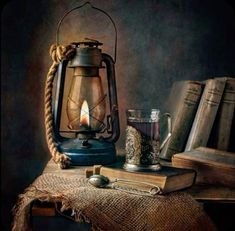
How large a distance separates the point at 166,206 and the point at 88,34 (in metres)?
0.88

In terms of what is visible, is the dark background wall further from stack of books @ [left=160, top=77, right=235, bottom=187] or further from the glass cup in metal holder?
the glass cup in metal holder

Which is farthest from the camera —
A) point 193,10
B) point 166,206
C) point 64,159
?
point 193,10

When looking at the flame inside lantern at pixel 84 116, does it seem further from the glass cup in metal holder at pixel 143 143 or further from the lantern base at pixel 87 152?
the glass cup in metal holder at pixel 143 143

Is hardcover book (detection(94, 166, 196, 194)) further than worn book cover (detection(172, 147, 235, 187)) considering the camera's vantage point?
No

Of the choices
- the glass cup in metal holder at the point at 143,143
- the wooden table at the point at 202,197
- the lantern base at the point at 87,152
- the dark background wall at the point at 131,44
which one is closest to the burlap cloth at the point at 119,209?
the wooden table at the point at 202,197

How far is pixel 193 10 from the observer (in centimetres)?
182

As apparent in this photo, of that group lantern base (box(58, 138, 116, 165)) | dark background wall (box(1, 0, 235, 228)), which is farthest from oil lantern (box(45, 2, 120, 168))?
dark background wall (box(1, 0, 235, 228))

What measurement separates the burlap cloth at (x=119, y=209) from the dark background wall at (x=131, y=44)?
0.70 m

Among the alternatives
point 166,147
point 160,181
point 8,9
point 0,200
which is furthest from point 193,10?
point 0,200

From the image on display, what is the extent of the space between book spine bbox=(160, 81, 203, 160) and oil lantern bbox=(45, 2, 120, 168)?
18 cm

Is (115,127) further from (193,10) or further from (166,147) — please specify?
(193,10)

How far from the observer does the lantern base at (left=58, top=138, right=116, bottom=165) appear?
1461 mm

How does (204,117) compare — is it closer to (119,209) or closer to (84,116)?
(84,116)

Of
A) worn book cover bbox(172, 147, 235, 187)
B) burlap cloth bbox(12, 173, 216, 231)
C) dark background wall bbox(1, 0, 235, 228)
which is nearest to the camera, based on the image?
burlap cloth bbox(12, 173, 216, 231)
